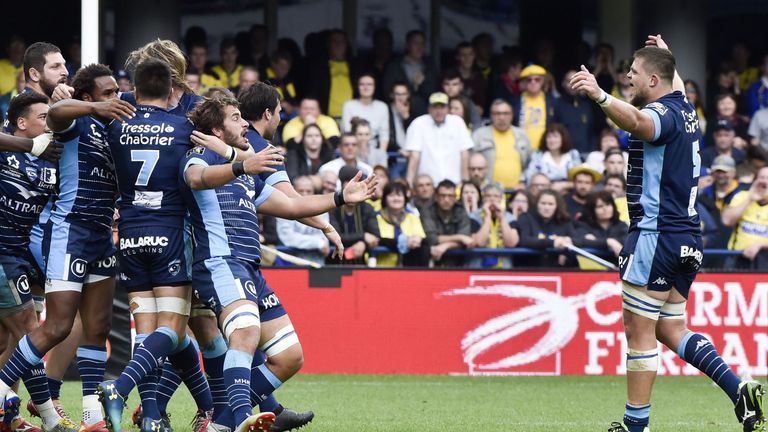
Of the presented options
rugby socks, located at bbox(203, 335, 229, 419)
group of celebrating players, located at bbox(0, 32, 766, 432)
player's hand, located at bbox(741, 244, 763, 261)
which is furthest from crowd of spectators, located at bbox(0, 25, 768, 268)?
group of celebrating players, located at bbox(0, 32, 766, 432)

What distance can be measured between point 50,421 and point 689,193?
13.6ft

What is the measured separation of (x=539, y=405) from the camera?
10.5 meters

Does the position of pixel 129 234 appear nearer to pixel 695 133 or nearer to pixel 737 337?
pixel 695 133

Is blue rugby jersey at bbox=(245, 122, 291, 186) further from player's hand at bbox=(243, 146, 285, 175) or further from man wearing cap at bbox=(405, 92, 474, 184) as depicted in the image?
man wearing cap at bbox=(405, 92, 474, 184)

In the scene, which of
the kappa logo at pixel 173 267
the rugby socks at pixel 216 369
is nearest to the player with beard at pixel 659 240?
the rugby socks at pixel 216 369

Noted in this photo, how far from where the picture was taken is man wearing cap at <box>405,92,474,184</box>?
14945 millimetres

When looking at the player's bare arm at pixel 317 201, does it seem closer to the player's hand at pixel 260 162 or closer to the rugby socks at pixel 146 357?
the player's hand at pixel 260 162

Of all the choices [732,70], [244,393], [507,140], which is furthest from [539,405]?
[732,70]

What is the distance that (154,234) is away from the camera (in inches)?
299

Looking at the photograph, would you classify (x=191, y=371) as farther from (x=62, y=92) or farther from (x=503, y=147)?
(x=503, y=147)

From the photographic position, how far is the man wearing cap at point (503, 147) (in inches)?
599

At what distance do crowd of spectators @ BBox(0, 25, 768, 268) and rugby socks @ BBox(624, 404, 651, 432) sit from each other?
576cm

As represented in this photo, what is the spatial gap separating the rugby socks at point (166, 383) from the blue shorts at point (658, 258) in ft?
9.44

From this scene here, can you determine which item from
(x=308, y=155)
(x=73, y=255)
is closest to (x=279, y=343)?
(x=73, y=255)
